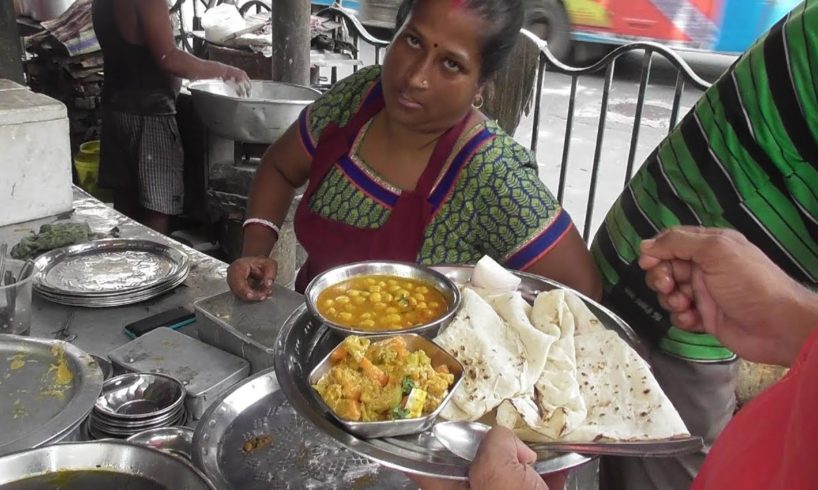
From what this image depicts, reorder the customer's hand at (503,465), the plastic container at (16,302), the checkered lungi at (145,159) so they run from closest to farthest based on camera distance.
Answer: the customer's hand at (503,465), the plastic container at (16,302), the checkered lungi at (145,159)

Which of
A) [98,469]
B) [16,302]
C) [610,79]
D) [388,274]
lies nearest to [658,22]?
[610,79]

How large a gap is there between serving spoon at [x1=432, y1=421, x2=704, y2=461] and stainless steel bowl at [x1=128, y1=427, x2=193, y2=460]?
1.98ft

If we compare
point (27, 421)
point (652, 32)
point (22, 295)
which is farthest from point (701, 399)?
point (652, 32)

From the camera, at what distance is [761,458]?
33.3 inches

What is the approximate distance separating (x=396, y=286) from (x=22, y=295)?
1.04m

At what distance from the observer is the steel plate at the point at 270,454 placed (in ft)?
4.48

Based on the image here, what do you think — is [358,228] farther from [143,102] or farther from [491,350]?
[143,102]

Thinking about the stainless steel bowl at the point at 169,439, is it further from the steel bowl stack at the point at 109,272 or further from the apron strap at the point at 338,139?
the apron strap at the point at 338,139

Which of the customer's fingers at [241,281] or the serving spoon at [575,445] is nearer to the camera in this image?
the serving spoon at [575,445]

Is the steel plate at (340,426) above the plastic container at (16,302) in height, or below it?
above

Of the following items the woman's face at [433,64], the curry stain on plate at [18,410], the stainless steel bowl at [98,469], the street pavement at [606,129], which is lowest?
the street pavement at [606,129]

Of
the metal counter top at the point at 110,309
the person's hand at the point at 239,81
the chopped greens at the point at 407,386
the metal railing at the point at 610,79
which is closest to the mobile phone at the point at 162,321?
the metal counter top at the point at 110,309

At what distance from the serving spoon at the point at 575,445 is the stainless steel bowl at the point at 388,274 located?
26 cm

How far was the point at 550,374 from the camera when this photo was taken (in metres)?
1.33
